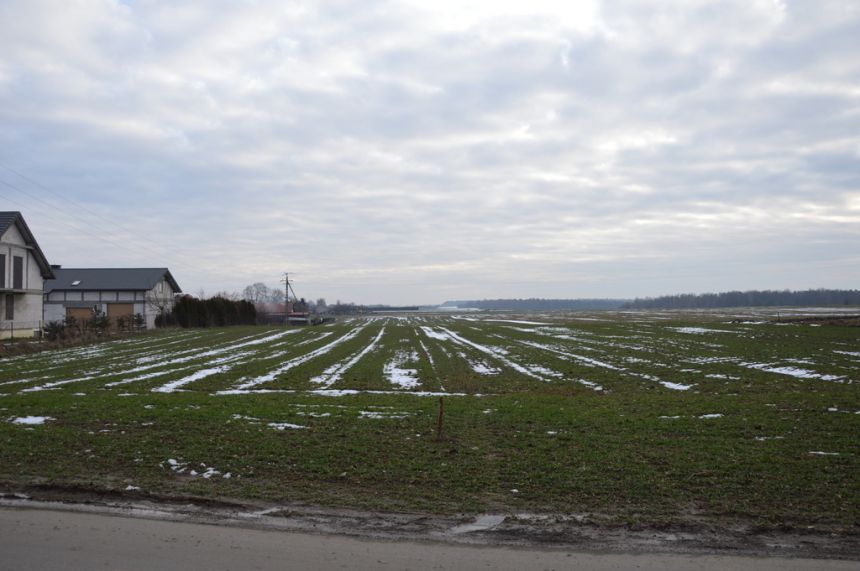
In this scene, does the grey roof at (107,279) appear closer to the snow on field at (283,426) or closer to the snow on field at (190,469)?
the snow on field at (283,426)

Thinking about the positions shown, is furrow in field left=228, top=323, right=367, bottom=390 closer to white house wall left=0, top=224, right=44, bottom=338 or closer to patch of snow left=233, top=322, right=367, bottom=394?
patch of snow left=233, top=322, right=367, bottom=394

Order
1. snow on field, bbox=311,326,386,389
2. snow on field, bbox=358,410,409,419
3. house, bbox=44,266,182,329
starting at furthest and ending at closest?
1. house, bbox=44,266,182,329
2. snow on field, bbox=311,326,386,389
3. snow on field, bbox=358,410,409,419

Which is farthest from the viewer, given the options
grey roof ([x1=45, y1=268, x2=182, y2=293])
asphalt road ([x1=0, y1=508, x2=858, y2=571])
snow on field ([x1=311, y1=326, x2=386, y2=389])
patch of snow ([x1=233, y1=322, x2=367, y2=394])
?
grey roof ([x1=45, y1=268, x2=182, y2=293])

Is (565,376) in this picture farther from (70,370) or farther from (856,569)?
(70,370)

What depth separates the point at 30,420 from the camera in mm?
11844

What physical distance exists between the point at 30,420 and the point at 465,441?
28.0 feet

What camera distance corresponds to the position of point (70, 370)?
22234 millimetres

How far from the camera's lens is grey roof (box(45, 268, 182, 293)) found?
A: 70062 mm

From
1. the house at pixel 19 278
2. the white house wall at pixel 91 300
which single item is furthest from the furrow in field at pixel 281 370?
the white house wall at pixel 91 300

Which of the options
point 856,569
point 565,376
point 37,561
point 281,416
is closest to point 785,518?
point 856,569

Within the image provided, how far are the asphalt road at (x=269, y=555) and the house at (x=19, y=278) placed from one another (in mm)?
41224

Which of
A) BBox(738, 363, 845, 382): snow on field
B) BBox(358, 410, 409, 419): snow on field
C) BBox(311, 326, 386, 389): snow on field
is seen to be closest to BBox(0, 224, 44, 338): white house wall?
BBox(311, 326, 386, 389): snow on field

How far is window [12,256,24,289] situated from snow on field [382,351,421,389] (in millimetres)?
31687

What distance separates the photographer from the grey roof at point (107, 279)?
2758 inches
